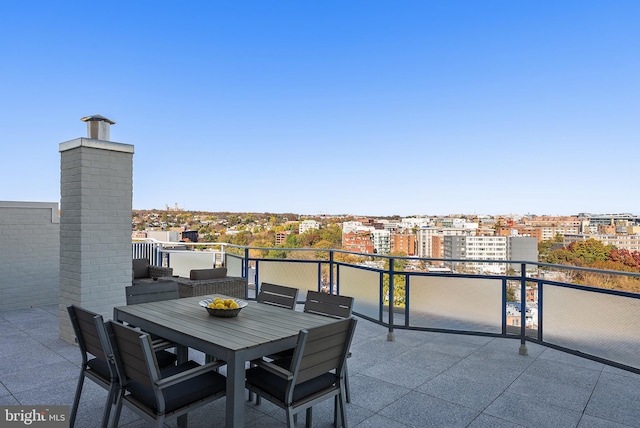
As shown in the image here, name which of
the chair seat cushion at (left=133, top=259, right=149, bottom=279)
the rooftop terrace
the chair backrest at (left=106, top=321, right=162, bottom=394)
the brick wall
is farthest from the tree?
the brick wall

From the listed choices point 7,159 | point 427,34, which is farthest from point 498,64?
point 7,159

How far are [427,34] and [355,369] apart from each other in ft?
40.0

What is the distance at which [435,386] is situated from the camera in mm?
3156

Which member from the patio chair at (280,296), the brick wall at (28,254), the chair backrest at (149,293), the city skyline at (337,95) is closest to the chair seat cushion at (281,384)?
the patio chair at (280,296)

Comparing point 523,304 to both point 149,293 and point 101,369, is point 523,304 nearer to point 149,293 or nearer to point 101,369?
point 149,293

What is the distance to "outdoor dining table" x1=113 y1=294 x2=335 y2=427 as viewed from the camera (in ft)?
6.22

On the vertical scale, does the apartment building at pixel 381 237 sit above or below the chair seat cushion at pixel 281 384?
above

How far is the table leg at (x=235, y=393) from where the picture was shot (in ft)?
6.14

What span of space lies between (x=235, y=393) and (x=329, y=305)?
1253 millimetres

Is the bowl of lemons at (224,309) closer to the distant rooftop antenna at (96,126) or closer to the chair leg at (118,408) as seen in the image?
the chair leg at (118,408)

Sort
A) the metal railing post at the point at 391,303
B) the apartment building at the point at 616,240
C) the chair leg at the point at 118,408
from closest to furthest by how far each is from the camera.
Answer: the chair leg at the point at 118,408
the metal railing post at the point at 391,303
the apartment building at the point at 616,240

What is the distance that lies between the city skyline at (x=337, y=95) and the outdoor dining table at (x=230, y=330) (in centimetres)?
218

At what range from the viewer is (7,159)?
39.4 ft

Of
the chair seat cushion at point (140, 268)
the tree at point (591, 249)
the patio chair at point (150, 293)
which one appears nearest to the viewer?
the patio chair at point (150, 293)
